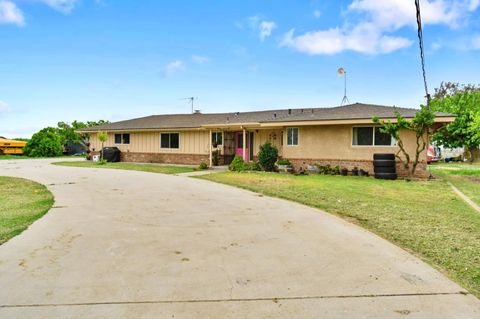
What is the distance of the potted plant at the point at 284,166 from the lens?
17188 millimetres

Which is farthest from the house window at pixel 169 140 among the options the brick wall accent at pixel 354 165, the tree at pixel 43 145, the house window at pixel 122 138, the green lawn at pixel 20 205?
the tree at pixel 43 145

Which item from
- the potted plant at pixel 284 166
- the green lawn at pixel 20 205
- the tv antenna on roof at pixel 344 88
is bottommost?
the green lawn at pixel 20 205

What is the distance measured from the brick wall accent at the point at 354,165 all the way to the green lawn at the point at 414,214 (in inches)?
67.0

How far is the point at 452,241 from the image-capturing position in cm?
527

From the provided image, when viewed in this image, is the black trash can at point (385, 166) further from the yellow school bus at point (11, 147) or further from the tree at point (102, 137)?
the yellow school bus at point (11, 147)

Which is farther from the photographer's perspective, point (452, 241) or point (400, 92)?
point (400, 92)

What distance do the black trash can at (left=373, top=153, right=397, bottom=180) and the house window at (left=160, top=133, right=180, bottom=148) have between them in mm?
12702

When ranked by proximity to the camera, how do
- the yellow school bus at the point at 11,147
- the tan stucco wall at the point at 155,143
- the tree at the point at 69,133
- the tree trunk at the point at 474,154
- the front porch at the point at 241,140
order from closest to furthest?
the front porch at the point at 241,140 → the tan stucco wall at the point at 155,143 → the tree trunk at the point at 474,154 → the yellow school bus at the point at 11,147 → the tree at the point at 69,133

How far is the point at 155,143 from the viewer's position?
78.2ft

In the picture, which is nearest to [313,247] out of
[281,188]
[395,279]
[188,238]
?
[395,279]

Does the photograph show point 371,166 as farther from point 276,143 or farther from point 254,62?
point 254,62

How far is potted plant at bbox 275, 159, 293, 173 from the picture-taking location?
1719 centimetres

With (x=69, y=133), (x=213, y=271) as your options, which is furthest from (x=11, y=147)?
(x=213, y=271)

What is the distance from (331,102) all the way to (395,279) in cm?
2601
